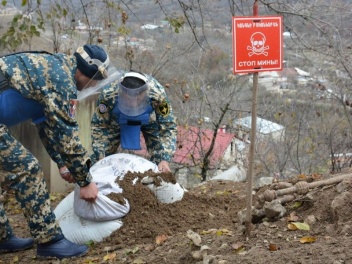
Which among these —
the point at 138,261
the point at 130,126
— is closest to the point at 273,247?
the point at 138,261

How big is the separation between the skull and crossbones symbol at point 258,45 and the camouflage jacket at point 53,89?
122 centimetres

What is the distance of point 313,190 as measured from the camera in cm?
432

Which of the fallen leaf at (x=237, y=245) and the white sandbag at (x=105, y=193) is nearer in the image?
the fallen leaf at (x=237, y=245)

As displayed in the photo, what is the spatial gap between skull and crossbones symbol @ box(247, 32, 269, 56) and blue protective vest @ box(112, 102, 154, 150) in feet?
5.77

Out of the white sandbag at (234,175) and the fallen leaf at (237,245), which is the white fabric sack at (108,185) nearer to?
the fallen leaf at (237,245)

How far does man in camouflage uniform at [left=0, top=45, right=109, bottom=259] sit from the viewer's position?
3725mm

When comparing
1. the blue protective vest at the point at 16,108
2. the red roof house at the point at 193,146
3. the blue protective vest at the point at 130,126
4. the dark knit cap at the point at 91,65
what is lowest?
the red roof house at the point at 193,146

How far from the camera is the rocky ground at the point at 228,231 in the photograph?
323 centimetres

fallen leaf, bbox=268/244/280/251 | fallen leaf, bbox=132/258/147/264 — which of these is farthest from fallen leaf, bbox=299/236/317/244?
fallen leaf, bbox=132/258/147/264

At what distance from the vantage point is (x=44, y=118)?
13.0 feet

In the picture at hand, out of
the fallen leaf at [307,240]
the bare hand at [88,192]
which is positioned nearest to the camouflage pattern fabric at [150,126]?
the bare hand at [88,192]

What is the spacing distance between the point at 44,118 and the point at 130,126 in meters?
1.28

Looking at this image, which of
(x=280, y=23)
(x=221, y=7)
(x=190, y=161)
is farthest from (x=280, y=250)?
(x=190, y=161)

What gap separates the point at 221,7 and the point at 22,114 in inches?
153
